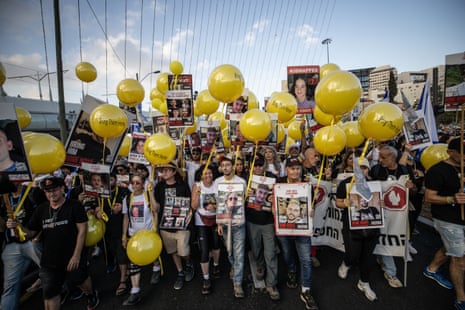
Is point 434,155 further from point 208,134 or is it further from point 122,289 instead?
point 122,289

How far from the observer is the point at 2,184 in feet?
7.45

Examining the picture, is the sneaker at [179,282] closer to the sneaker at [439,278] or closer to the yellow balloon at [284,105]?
the yellow balloon at [284,105]

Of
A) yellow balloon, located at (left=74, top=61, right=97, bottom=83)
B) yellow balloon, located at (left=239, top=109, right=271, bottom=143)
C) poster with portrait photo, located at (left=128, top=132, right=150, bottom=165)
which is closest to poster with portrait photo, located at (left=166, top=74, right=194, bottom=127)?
poster with portrait photo, located at (left=128, top=132, right=150, bottom=165)

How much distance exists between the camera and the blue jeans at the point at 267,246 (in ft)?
9.96

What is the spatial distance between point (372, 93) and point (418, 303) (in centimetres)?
6142

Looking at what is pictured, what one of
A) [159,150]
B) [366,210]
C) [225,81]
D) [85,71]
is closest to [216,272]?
[159,150]

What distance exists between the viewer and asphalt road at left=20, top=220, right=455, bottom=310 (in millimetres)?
2957

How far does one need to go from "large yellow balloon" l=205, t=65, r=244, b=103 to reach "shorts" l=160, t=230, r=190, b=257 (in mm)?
2330

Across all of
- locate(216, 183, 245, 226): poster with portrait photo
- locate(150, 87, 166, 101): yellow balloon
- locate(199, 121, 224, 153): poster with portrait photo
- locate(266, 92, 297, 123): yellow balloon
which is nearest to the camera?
locate(216, 183, 245, 226): poster with portrait photo

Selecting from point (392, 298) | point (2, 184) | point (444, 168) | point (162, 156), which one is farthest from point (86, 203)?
point (444, 168)

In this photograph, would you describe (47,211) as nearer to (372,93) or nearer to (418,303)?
(418,303)

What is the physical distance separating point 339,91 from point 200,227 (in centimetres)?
278

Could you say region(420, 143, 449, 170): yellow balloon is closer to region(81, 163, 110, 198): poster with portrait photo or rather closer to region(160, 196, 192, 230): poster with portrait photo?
region(160, 196, 192, 230): poster with portrait photo

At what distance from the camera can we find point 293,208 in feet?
9.36
